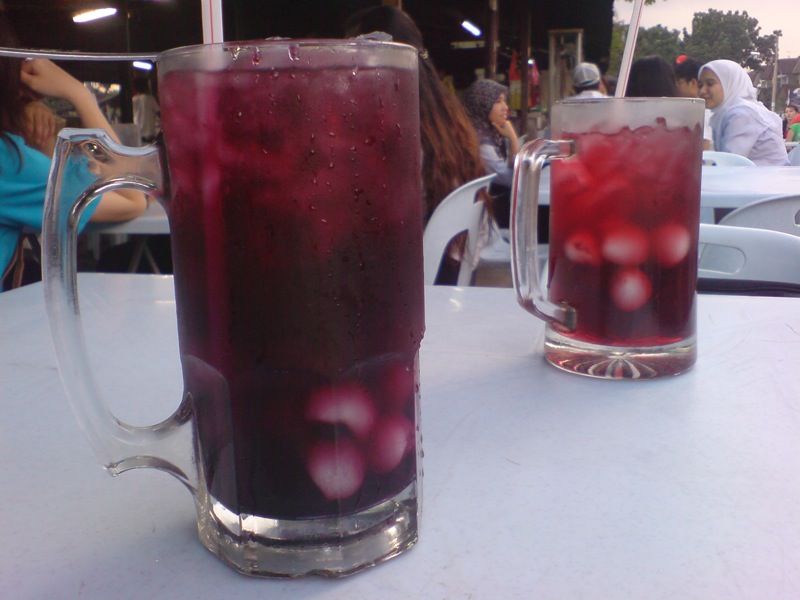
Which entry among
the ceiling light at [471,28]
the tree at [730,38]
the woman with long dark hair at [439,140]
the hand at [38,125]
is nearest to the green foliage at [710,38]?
the tree at [730,38]

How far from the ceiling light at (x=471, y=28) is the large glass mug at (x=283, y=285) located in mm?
11240

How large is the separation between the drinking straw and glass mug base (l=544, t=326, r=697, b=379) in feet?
0.88

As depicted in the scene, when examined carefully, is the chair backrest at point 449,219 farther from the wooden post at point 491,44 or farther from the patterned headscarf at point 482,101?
the wooden post at point 491,44

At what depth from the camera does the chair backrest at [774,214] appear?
2.10 metres

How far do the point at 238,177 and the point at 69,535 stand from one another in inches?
9.9

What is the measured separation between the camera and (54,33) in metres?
8.96

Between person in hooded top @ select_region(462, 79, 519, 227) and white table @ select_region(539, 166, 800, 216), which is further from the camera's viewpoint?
person in hooded top @ select_region(462, 79, 519, 227)

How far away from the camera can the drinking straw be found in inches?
31.6

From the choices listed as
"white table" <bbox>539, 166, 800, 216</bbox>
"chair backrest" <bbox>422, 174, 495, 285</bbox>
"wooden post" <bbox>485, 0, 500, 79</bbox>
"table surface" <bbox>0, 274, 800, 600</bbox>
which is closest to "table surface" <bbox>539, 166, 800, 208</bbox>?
"white table" <bbox>539, 166, 800, 216</bbox>

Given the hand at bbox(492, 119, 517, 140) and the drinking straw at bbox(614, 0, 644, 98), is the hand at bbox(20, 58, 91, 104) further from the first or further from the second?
the hand at bbox(492, 119, 517, 140)

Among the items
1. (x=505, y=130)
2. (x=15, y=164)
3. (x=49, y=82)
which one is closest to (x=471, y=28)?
(x=505, y=130)

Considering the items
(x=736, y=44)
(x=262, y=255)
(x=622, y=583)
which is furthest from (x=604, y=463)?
(x=736, y=44)

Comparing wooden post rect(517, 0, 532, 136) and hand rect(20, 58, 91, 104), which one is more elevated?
wooden post rect(517, 0, 532, 136)

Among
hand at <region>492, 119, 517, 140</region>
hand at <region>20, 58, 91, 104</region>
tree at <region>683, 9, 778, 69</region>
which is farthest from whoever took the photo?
tree at <region>683, 9, 778, 69</region>
